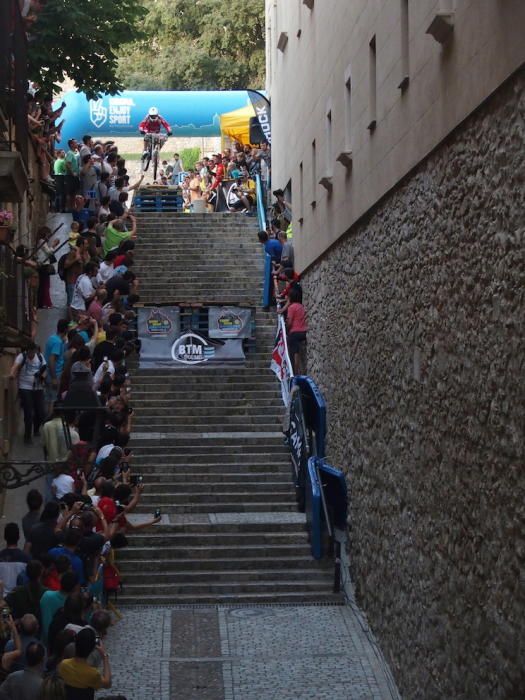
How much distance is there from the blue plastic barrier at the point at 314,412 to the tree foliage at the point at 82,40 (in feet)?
19.7

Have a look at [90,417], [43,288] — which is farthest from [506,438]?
[43,288]

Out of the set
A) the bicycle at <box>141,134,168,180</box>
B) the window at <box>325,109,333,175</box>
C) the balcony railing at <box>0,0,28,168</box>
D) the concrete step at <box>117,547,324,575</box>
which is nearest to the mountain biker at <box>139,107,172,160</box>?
the bicycle at <box>141,134,168,180</box>

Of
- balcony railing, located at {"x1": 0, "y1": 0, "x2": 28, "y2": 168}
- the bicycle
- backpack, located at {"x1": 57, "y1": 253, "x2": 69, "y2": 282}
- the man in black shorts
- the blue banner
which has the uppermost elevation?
the blue banner

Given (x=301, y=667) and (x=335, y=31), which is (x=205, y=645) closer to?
(x=301, y=667)

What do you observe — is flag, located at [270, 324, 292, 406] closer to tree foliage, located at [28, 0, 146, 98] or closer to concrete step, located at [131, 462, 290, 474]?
concrete step, located at [131, 462, 290, 474]

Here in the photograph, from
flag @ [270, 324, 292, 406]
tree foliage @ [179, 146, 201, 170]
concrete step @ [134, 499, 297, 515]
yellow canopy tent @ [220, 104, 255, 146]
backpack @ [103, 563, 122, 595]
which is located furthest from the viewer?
tree foliage @ [179, 146, 201, 170]

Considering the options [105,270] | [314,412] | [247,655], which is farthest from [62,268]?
[247,655]

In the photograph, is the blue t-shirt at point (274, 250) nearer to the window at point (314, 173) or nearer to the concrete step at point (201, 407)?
the window at point (314, 173)

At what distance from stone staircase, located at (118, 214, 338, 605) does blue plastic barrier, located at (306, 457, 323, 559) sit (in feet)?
0.59

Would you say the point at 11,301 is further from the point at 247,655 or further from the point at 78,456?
the point at 247,655

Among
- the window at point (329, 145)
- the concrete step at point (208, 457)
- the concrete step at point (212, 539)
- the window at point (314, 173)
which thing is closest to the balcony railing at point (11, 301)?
the concrete step at point (212, 539)

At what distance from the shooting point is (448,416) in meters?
12.4

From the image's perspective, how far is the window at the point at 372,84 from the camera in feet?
56.9

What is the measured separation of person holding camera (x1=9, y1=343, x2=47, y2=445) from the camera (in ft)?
65.7
